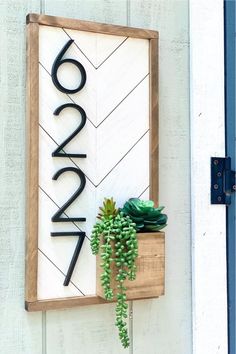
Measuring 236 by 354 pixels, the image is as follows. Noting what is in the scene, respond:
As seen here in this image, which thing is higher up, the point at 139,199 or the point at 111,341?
the point at 139,199

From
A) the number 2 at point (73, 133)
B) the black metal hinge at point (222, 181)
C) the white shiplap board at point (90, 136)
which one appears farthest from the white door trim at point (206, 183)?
the number 2 at point (73, 133)

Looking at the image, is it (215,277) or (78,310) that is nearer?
(78,310)

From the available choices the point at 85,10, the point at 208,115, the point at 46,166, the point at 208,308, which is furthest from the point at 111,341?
the point at 85,10

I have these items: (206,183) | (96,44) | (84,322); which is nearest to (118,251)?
(84,322)

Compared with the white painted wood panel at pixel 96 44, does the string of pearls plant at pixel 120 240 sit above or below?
below

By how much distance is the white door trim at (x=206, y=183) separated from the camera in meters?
1.03

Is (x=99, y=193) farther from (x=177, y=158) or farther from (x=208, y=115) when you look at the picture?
(x=208, y=115)

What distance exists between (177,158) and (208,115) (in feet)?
0.38

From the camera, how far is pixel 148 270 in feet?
2.96

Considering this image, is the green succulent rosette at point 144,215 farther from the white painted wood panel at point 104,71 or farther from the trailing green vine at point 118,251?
the white painted wood panel at point 104,71

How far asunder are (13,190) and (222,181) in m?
0.44

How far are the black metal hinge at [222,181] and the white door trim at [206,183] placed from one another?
0.04 ft

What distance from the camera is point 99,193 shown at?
94 cm

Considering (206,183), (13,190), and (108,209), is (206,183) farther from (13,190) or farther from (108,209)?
(13,190)
